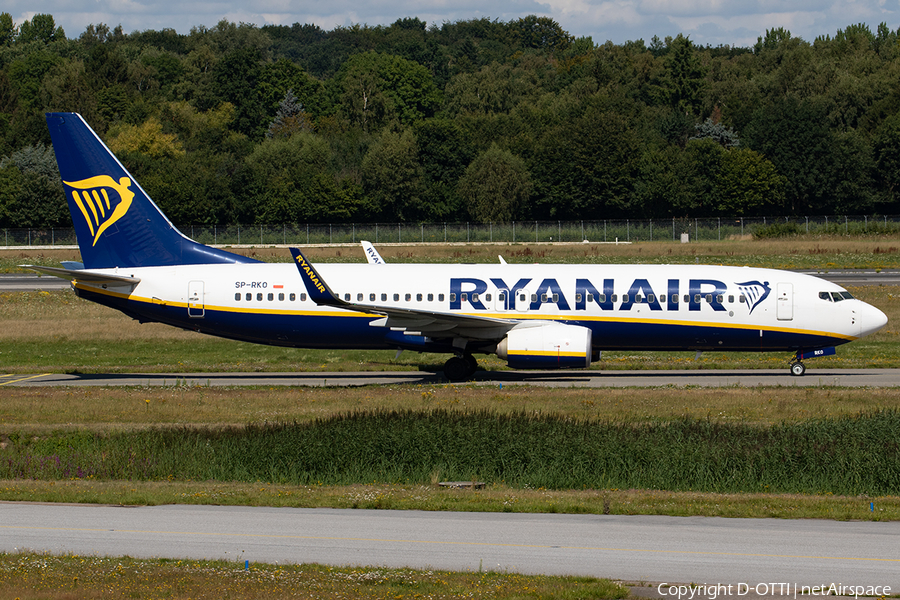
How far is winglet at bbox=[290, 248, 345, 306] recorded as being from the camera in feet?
107

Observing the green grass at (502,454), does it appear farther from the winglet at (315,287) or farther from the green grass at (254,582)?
the green grass at (254,582)

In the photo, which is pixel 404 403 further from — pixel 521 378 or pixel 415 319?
pixel 521 378

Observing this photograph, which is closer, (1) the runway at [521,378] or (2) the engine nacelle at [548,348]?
(2) the engine nacelle at [548,348]

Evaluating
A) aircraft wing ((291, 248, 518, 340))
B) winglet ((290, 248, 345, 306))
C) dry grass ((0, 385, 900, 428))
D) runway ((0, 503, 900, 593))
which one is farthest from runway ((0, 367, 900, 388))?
runway ((0, 503, 900, 593))

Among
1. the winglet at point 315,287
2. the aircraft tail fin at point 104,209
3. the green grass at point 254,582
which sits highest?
the aircraft tail fin at point 104,209

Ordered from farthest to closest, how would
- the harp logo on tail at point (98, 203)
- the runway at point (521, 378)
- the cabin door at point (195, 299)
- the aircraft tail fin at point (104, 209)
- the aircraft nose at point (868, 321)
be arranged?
the harp logo on tail at point (98, 203) → the aircraft tail fin at point (104, 209) → the cabin door at point (195, 299) → the aircraft nose at point (868, 321) → the runway at point (521, 378)

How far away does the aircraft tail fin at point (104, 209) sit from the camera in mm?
36469

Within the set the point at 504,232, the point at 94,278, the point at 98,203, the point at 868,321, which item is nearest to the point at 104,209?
the point at 98,203

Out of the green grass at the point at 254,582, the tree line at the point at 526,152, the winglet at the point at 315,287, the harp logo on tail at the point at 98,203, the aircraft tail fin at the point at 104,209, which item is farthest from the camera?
the tree line at the point at 526,152

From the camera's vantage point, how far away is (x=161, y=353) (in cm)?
4397

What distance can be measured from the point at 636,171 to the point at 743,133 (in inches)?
825

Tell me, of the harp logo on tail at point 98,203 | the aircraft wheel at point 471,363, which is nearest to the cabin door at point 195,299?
the harp logo on tail at point 98,203

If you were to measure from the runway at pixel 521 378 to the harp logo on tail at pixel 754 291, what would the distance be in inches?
106

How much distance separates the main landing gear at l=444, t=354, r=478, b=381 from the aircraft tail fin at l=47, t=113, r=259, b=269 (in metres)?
10.7
